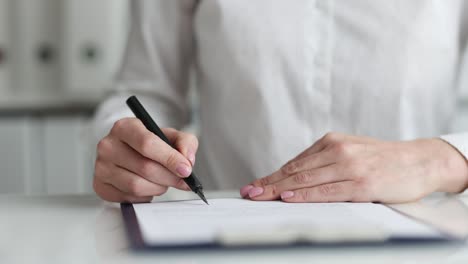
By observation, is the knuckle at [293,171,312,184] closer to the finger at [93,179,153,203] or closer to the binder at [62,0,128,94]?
the finger at [93,179,153,203]

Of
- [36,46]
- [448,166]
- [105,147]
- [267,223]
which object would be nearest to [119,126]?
[105,147]

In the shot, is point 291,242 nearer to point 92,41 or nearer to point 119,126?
point 119,126

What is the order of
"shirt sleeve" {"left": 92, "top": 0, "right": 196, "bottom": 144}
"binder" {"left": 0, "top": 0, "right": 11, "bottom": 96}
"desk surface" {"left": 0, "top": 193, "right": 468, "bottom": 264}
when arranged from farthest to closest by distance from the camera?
"binder" {"left": 0, "top": 0, "right": 11, "bottom": 96}
"shirt sleeve" {"left": 92, "top": 0, "right": 196, "bottom": 144}
"desk surface" {"left": 0, "top": 193, "right": 468, "bottom": 264}

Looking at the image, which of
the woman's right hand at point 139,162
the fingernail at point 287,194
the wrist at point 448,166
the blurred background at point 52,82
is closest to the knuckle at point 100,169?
the woman's right hand at point 139,162

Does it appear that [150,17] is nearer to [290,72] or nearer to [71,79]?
[290,72]

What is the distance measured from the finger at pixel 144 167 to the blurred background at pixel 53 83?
3.79 ft

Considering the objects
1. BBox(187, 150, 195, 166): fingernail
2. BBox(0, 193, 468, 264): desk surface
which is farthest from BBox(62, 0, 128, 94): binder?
BBox(187, 150, 195, 166): fingernail

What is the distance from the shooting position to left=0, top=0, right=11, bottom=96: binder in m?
1.97

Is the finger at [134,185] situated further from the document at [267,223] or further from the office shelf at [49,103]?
the office shelf at [49,103]

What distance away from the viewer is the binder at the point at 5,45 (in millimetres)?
1968

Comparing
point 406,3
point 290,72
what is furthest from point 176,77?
point 406,3

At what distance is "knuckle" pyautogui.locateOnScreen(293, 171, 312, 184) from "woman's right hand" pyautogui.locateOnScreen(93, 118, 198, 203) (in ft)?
0.37

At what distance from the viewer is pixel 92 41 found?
2.04 metres

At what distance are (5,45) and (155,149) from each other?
1.26 meters
